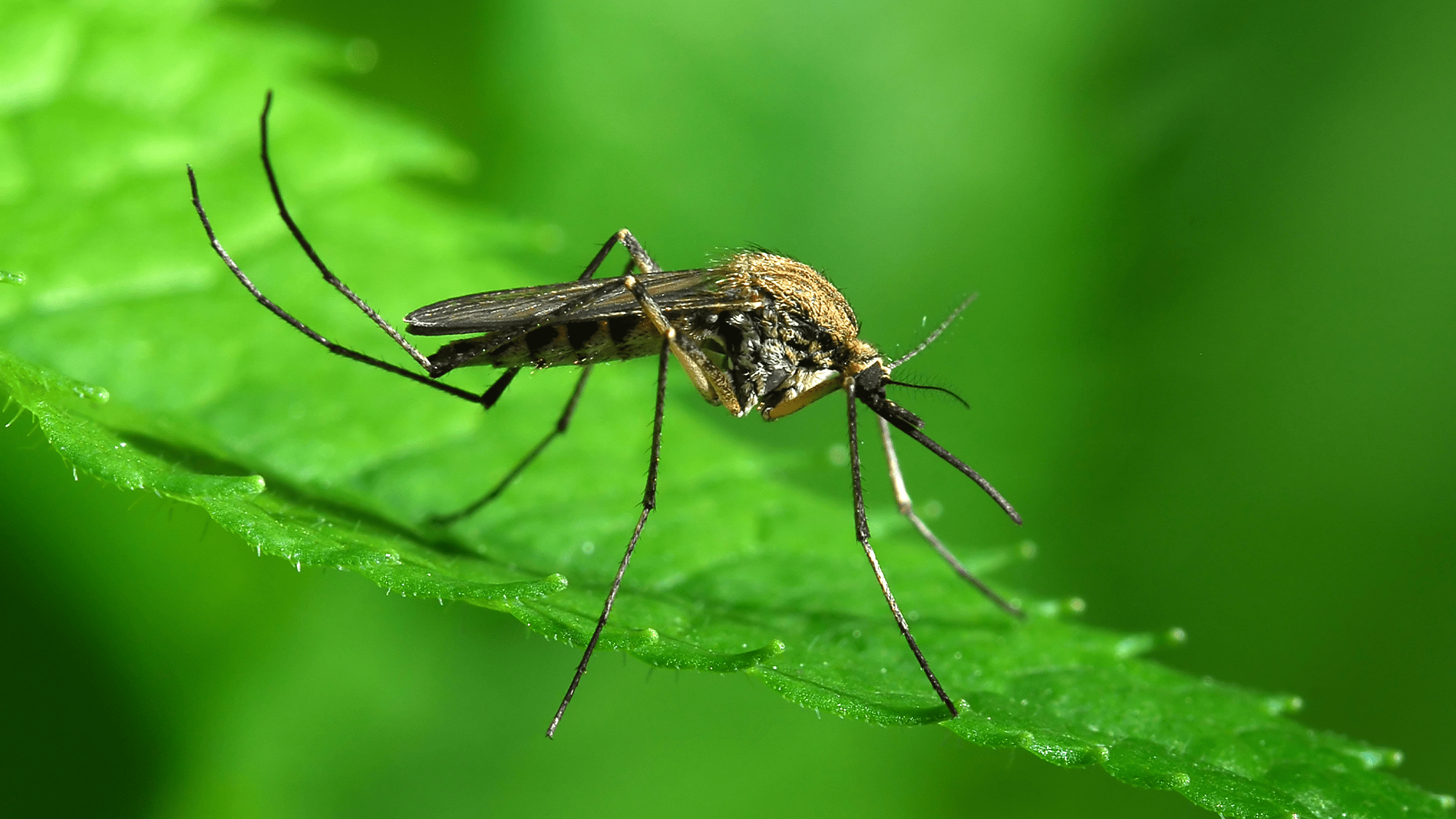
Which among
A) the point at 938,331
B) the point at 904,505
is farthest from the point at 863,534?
the point at 938,331

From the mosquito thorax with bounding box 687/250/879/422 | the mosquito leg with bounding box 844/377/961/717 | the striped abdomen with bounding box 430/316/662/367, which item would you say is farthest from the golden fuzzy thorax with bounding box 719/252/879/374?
the striped abdomen with bounding box 430/316/662/367

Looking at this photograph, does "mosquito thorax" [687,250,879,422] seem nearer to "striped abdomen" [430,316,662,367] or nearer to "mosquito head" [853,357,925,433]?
"mosquito head" [853,357,925,433]

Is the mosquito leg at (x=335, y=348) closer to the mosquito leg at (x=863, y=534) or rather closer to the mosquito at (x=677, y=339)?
the mosquito at (x=677, y=339)

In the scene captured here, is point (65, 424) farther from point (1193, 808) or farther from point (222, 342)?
point (1193, 808)

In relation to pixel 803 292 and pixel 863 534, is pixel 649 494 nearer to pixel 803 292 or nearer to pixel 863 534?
pixel 863 534

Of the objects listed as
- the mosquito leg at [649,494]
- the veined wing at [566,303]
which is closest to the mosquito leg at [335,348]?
the veined wing at [566,303]

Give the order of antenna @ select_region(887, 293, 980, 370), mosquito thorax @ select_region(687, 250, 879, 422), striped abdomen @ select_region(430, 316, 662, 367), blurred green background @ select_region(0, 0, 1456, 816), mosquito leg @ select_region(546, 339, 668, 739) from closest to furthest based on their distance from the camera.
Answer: mosquito leg @ select_region(546, 339, 668, 739) < striped abdomen @ select_region(430, 316, 662, 367) < mosquito thorax @ select_region(687, 250, 879, 422) < antenna @ select_region(887, 293, 980, 370) < blurred green background @ select_region(0, 0, 1456, 816)

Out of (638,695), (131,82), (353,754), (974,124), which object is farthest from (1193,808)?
(131,82)
